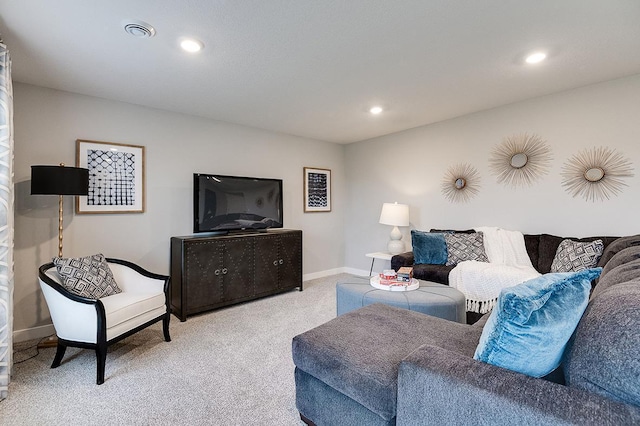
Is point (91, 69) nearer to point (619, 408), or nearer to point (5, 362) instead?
point (5, 362)

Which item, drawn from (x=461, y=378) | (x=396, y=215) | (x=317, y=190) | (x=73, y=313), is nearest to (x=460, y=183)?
(x=396, y=215)

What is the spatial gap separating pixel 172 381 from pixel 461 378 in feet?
6.33

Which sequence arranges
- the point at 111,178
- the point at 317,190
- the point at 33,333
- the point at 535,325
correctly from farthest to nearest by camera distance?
the point at 317,190
the point at 111,178
the point at 33,333
the point at 535,325

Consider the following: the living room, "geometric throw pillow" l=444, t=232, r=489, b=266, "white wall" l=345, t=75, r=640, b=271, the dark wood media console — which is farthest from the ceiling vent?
"white wall" l=345, t=75, r=640, b=271

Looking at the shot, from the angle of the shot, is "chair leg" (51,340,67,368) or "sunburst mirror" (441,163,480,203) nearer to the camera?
"chair leg" (51,340,67,368)

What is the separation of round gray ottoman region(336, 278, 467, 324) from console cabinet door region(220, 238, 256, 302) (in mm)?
1449

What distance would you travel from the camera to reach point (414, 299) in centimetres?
231

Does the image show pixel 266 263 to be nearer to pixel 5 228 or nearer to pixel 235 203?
pixel 235 203

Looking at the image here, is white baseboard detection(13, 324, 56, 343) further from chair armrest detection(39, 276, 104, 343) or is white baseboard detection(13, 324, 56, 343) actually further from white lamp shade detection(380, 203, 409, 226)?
white lamp shade detection(380, 203, 409, 226)

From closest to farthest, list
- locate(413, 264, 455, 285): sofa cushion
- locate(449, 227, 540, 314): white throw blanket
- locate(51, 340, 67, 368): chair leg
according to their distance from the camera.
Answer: locate(51, 340, 67, 368): chair leg < locate(449, 227, 540, 314): white throw blanket < locate(413, 264, 455, 285): sofa cushion

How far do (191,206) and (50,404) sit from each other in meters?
2.31

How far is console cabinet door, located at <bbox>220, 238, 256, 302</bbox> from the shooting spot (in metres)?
3.51

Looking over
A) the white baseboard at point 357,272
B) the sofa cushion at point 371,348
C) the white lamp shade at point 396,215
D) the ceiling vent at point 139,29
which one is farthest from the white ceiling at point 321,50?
the white baseboard at point 357,272

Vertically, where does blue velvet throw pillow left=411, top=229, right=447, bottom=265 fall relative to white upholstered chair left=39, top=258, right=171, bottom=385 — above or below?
above
